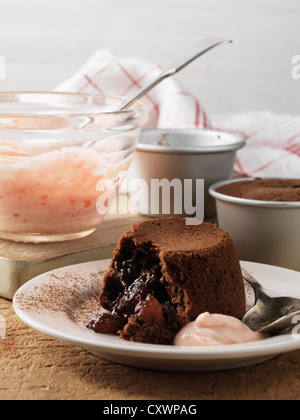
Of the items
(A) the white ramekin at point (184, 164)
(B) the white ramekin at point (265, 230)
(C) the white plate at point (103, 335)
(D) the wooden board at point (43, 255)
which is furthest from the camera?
(A) the white ramekin at point (184, 164)

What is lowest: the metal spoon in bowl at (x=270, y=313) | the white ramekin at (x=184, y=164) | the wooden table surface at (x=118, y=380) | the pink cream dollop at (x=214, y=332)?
the wooden table surface at (x=118, y=380)

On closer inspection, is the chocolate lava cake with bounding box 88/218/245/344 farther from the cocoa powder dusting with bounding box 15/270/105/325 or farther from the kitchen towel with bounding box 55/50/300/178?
the kitchen towel with bounding box 55/50/300/178

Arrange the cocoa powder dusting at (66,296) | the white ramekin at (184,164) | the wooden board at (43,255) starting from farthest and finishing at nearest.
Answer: the white ramekin at (184,164)
the wooden board at (43,255)
the cocoa powder dusting at (66,296)

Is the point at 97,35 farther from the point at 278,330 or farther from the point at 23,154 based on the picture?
the point at 278,330

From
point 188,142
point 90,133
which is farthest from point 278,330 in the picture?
point 188,142

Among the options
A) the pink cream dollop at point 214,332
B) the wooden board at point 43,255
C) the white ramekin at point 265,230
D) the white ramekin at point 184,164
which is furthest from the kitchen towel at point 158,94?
the pink cream dollop at point 214,332

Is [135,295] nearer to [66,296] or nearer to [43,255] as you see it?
[66,296]

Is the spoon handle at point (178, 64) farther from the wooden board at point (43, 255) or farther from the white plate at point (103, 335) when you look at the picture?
the white plate at point (103, 335)
